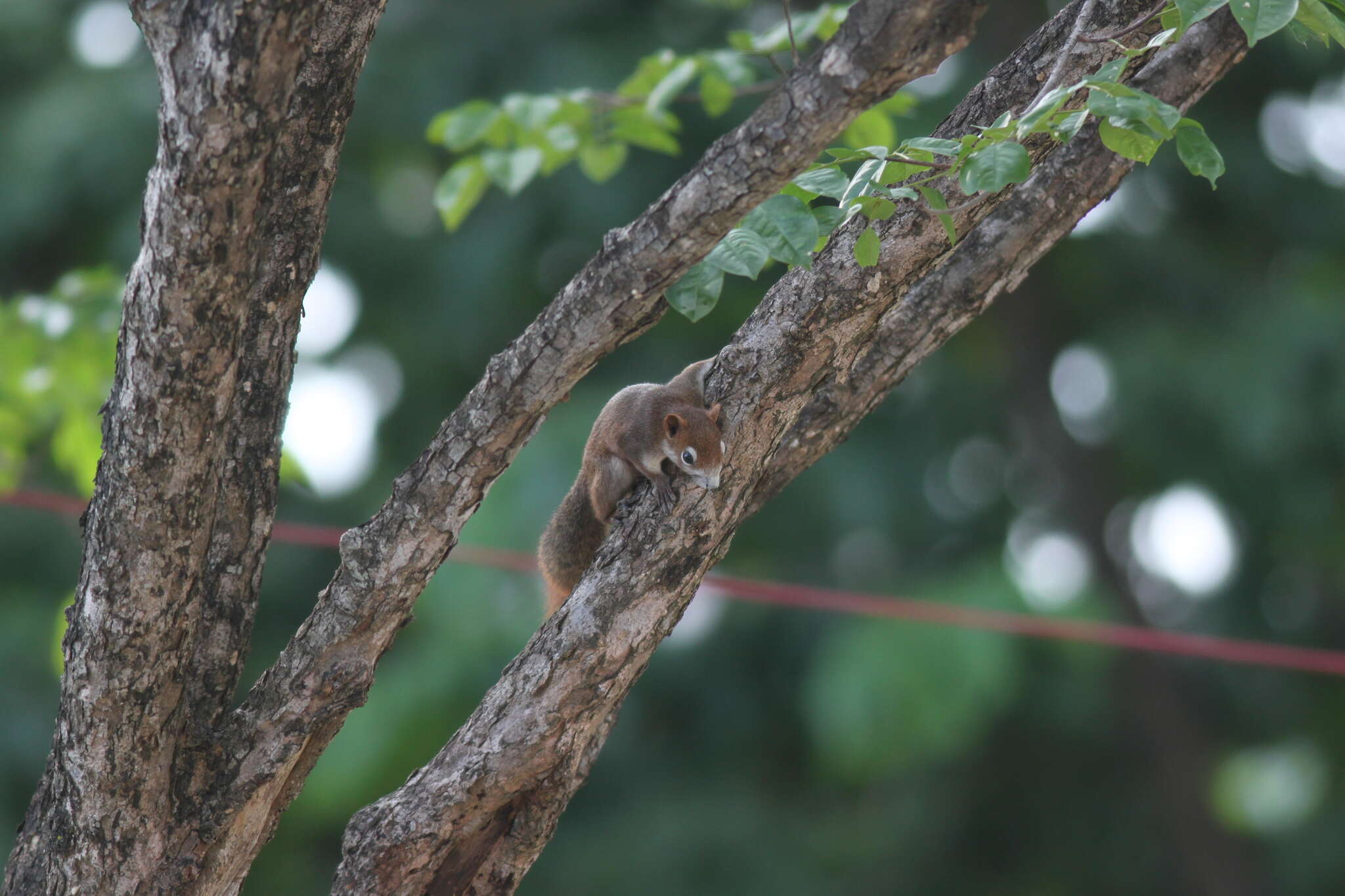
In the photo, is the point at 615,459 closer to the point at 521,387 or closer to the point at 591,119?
the point at 591,119

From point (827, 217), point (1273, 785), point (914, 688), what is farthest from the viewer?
point (1273, 785)

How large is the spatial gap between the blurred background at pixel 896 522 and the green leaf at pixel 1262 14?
13.1ft

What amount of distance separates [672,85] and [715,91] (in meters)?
0.18

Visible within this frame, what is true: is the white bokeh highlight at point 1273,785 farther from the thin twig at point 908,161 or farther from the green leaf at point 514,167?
the thin twig at point 908,161

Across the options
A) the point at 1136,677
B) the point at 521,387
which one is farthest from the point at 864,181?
the point at 1136,677

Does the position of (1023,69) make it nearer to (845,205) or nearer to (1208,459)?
(845,205)

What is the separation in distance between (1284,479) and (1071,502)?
1.00 meters

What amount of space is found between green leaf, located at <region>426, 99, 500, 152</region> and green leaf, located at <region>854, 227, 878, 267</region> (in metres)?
1.47

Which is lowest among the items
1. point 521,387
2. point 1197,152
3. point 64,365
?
point 1197,152

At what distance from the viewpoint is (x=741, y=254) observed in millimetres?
1617

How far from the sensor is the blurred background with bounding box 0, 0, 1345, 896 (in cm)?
577

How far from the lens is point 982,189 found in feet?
4.86

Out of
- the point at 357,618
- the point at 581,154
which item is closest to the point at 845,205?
the point at 357,618

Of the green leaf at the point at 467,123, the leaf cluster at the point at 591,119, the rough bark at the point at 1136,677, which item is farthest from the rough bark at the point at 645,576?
the rough bark at the point at 1136,677
